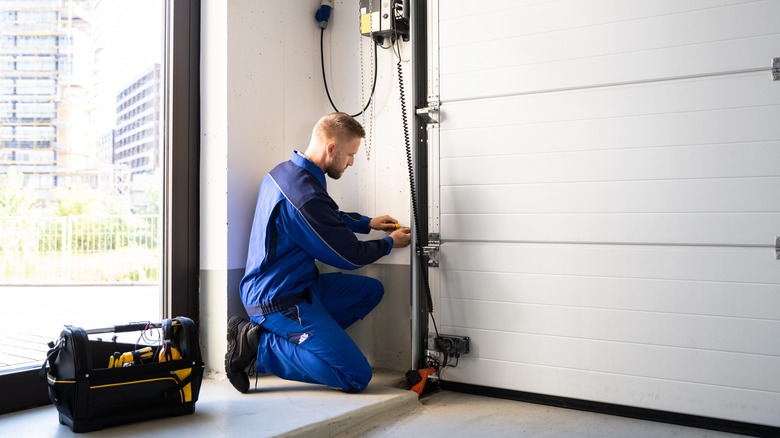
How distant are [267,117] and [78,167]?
3.61 feet

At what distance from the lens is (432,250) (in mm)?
3742

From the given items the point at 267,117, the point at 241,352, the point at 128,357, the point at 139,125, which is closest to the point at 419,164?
the point at 267,117

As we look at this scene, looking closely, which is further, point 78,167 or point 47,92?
point 78,167

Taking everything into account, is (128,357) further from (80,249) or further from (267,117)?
(267,117)

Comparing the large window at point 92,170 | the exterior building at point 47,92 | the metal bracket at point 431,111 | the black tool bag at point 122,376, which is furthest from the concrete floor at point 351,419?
the metal bracket at point 431,111

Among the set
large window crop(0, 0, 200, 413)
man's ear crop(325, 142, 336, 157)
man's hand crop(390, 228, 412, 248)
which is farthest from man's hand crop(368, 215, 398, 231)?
large window crop(0, 0, 200, 413)

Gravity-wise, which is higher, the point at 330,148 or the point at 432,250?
the point at 330,148

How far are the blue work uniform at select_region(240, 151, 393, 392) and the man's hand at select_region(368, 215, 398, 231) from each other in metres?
0.31

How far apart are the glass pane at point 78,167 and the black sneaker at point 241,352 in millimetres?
542

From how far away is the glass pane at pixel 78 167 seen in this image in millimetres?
3004

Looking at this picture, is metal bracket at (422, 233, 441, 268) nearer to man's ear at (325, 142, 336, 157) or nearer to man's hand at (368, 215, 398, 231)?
man's hand at (368, 215, 398, 231)

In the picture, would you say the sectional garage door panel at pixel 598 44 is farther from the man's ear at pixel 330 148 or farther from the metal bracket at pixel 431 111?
the man's ear at pixel 330 148

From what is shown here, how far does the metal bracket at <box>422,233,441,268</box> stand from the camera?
A: 12.3 ft

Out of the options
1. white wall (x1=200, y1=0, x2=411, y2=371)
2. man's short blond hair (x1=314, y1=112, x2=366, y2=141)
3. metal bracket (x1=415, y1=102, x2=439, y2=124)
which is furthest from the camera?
metal bracket (x1=415, y1=102, x2=439, y2=124)
